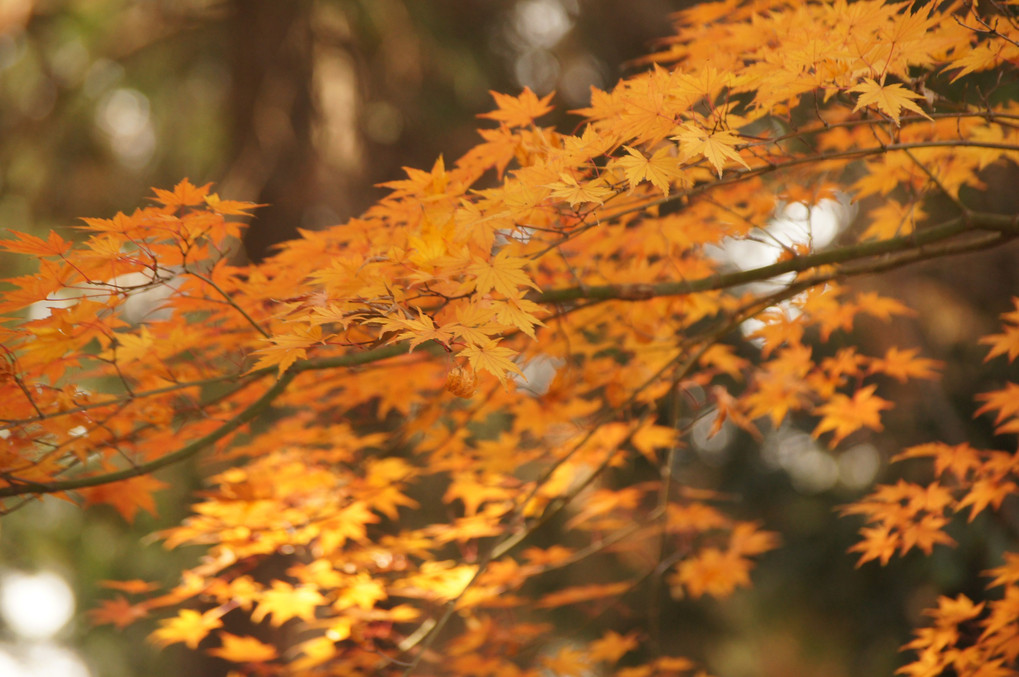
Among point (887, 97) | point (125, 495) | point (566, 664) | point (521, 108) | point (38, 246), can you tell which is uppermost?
point (521, 108)

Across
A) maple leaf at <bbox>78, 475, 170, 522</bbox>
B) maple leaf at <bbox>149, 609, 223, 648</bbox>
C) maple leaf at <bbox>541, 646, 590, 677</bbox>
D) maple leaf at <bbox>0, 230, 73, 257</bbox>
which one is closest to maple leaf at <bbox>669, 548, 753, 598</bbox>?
maple leaf at <bbox>541, 646, 590, 677</bbox>

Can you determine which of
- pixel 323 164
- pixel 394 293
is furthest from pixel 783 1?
pixel 323 164

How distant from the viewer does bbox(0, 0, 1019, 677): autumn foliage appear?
1.43 m

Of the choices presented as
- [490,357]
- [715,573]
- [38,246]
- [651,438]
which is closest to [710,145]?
[490,357]

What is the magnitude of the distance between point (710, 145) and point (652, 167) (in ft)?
0.39

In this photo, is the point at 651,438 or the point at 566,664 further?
the point at 566,664

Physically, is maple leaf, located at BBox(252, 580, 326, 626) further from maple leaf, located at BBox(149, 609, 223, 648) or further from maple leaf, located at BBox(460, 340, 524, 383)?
maple leaf, located at BBox(460, 340, 524, 383)

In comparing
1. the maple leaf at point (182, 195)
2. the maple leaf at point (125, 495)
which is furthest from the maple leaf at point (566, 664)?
the maple leaf at point (182, 195)

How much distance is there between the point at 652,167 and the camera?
4.55 ft

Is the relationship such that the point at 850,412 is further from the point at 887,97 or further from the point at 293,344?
the point at 293,344

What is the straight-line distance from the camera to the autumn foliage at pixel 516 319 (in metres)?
1.43

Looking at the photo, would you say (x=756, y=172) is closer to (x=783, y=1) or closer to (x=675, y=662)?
(x=783, y=1)

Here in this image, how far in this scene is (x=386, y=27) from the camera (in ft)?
18.5

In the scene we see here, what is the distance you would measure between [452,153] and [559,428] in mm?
3630
